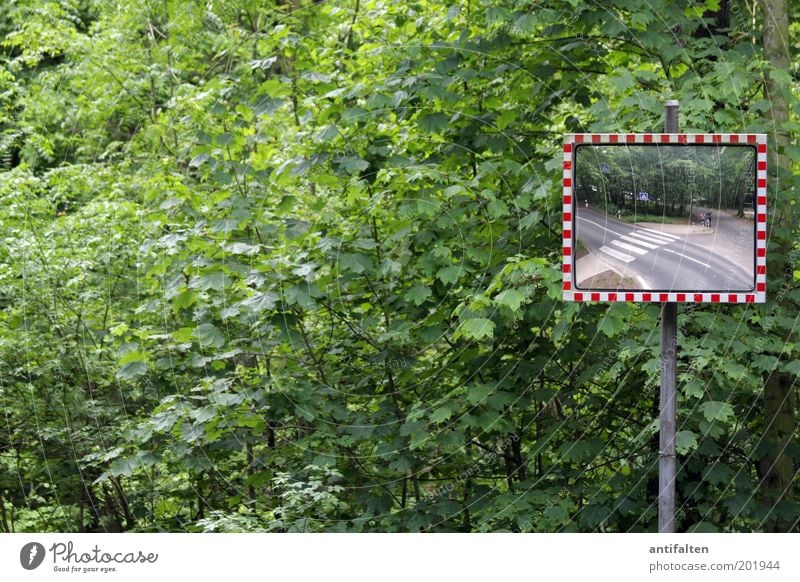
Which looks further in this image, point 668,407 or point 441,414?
point 441,414

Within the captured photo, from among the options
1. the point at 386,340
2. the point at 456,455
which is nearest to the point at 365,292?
the point at 386,340

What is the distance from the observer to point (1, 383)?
24.6ft

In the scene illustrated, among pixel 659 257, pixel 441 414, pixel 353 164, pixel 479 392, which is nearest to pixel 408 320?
pixel 479 392

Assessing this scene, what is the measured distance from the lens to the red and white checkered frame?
15.0ft

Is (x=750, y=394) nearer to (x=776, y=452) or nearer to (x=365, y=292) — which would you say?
(x=776, y=452)

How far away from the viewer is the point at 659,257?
4633 mm

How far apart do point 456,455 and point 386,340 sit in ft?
3.52

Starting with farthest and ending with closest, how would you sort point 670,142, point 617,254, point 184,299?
point 184,299 < point 617,254 < point 670,142

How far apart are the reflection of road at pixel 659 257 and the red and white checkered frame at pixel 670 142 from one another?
5 centimetres

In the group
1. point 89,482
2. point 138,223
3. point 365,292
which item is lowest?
point 89,482

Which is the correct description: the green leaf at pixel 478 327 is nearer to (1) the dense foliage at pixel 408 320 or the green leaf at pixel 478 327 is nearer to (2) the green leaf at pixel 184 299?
(1) the dense foliage at pixel 408 320
